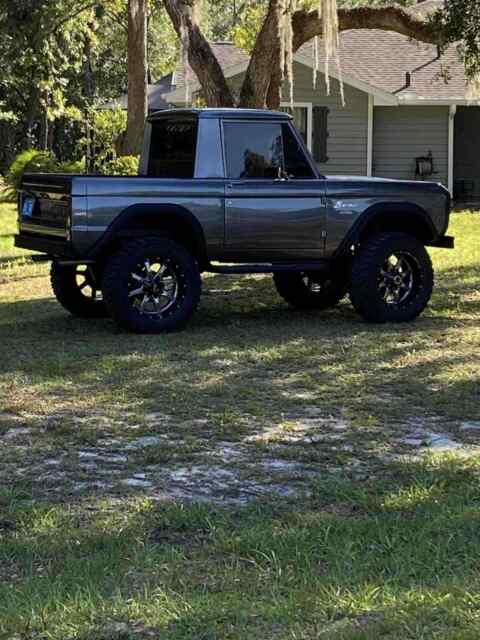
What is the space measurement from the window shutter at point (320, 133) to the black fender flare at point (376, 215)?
15053mm

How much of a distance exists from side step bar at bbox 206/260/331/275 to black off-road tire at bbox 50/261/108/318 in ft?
4.34

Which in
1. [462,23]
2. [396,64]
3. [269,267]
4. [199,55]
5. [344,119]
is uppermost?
[396,64]

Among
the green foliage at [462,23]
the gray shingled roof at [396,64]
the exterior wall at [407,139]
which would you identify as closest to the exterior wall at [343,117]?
the gray shingled roof at [396,64]

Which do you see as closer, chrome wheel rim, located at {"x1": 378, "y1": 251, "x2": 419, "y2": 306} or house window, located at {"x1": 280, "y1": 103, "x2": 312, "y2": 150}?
chrome wheel rim, located at {"x1": 378, "y1": 251, "x2": 419, "y2": 306}

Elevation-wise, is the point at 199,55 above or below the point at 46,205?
above

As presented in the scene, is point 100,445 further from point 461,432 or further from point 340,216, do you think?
point 340,216

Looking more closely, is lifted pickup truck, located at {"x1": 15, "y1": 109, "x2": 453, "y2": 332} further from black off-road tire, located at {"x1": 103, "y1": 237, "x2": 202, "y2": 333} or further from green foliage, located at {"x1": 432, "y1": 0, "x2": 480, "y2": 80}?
green foliage, located at {"x1": 432, "y1": 0, "x2": 480, "y2": 80}

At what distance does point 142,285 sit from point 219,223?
0.87 metres

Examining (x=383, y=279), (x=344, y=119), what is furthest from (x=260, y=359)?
(x=344, y=119)

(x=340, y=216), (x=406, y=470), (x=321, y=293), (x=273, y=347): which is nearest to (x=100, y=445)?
(x=406, y=470)

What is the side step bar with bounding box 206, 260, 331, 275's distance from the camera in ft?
32.4

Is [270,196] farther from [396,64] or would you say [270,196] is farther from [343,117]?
[396,64]

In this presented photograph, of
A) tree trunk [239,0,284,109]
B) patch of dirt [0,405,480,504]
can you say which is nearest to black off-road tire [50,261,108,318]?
patch of dirt [0,405,480,504]

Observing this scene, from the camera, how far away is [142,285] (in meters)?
9.51
